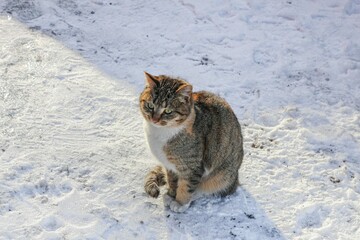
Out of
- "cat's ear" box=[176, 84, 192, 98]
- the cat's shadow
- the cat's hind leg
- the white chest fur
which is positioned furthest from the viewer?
the cat's hind leg

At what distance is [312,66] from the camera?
650 centimetres

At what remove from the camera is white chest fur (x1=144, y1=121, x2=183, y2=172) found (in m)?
4.18

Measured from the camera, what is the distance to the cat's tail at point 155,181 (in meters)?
4.62

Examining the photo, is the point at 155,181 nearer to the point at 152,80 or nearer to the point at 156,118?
the point at 156,118

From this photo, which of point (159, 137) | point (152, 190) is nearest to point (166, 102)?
point (159, 137)

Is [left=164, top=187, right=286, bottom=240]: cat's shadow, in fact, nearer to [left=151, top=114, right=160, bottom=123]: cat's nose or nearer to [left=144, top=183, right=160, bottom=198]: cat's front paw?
[left=144, top=183, right=160, bottom=198]: cat's front paw

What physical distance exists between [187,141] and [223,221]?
0.92 m

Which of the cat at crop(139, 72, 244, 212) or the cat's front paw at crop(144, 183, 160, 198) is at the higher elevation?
the cat at crop(139, 72, 244, 212)

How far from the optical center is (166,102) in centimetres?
400

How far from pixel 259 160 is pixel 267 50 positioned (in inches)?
79.6

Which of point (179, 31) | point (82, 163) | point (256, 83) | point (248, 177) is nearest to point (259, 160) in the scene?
point (248, 177)

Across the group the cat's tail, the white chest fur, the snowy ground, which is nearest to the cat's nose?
the white chest fur

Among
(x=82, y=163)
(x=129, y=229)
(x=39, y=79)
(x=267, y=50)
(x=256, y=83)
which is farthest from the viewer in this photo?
(x=267, y=50)

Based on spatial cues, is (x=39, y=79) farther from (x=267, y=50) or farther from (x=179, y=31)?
(x=267, y=50)
